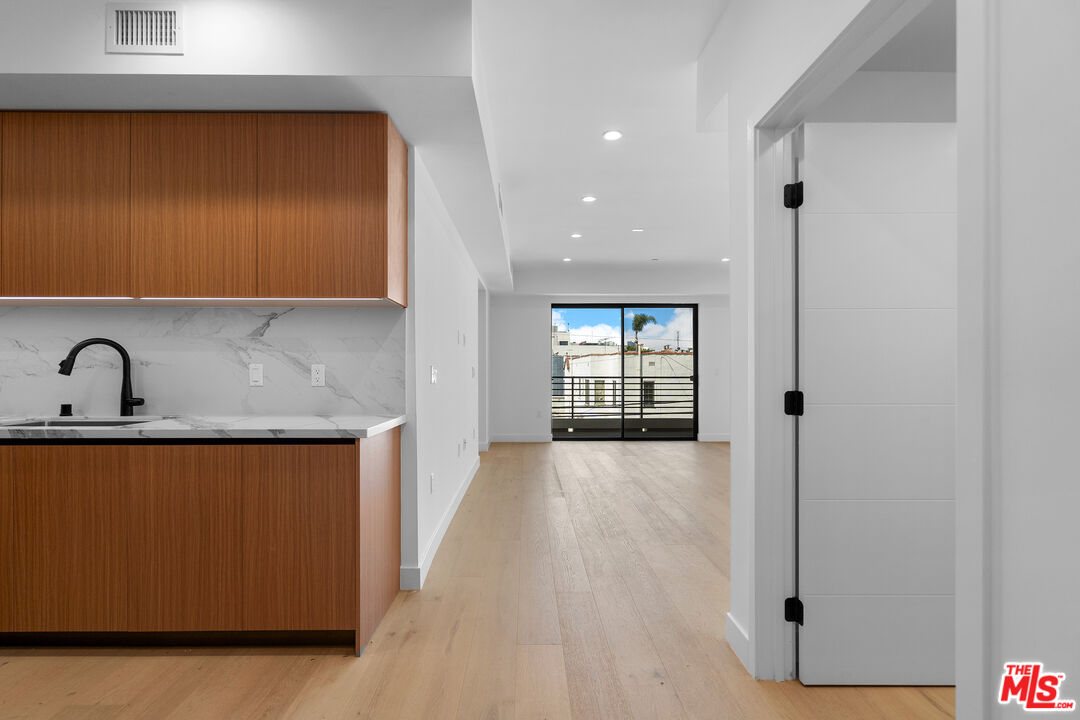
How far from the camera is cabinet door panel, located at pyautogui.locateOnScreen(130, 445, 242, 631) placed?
2324 millimetres

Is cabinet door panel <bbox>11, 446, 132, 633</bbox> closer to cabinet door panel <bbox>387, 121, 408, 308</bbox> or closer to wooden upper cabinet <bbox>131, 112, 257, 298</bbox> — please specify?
A: wooden upper cabinet <bbox>131, 112, 257, 298</bbox>

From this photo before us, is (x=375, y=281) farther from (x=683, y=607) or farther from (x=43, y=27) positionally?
(x=683, y=607)

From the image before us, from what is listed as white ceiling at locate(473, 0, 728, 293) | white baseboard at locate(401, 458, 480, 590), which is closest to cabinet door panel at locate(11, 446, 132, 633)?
white baseboard at locate(401, 458, 480, 590)

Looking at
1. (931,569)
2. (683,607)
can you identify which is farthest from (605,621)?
(931,569)

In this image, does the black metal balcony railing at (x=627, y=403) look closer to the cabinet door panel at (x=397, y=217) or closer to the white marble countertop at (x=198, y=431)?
the cabinet door panel at (x=397, y=217)

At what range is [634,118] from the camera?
12.3 ft

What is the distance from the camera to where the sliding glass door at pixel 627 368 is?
390 inches

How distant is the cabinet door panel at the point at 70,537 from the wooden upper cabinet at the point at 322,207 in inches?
36.3

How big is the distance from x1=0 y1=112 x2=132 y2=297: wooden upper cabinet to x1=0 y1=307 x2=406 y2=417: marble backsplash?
1.00 ft

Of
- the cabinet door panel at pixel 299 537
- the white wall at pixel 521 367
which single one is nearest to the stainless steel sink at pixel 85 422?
the cabinet door panel at pixel 299 537

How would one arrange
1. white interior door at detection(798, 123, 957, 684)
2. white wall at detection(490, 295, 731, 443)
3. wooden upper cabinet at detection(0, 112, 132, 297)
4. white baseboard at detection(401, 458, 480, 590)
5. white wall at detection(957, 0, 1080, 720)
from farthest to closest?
white wall at detection(490, 295, 731, 443)
white baseboard at detection(401, 458, 480, 590)
wooden upper cabinet at detection(0, 112, 132, 297)
white interior door at detection(798, 123, 957, 684)
white wall at detection(957, 0, 1080, 720)

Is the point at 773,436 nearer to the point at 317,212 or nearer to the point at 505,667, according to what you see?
the point at 505,667

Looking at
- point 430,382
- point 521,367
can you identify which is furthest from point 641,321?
point 430,382

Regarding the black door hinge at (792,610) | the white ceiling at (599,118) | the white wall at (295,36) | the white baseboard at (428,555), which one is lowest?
the white baseboard at (428,555)
